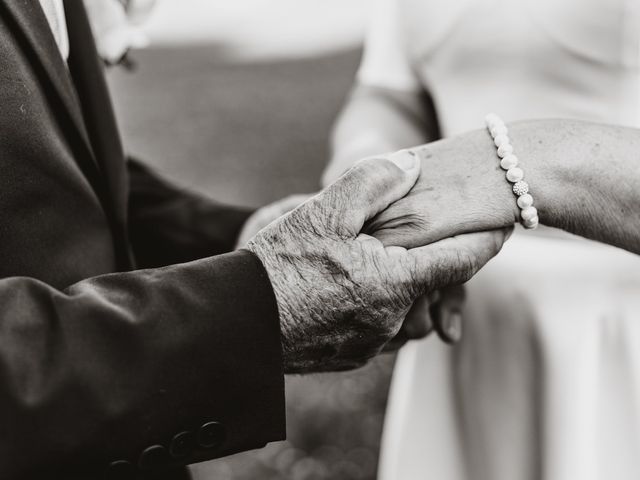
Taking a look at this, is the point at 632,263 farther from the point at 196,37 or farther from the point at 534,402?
the point at 196,37

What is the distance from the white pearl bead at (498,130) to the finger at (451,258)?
0.50 ft

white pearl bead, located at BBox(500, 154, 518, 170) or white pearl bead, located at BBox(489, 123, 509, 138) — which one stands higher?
white pearl bead, located at BBox(489, 123, 509, 138)

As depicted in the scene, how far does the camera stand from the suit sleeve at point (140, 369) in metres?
0.86

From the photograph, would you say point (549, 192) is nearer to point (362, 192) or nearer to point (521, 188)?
point (521, 188)

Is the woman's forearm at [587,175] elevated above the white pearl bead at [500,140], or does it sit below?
below

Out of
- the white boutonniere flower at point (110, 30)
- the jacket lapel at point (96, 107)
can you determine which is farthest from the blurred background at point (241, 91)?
the jacket lapel at point (96, 107)

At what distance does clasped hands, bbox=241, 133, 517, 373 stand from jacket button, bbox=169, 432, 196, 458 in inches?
7.2

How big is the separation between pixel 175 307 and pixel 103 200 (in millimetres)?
375

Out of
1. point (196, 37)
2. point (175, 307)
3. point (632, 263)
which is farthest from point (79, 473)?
point (196, 37)

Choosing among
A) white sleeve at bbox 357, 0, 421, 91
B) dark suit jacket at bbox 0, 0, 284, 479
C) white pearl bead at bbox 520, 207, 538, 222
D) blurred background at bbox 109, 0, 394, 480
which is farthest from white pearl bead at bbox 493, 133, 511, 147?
blurred background at bbox 109, 0, 394, 480

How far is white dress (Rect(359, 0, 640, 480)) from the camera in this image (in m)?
1.27

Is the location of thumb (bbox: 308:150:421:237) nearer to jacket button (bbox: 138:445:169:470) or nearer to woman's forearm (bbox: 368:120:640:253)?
woman's forearm (bbox: 368:120:640:253)

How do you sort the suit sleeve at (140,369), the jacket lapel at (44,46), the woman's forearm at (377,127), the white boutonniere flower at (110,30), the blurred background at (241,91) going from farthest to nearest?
the blurred background at (241,91) → the woman's forearm at (377,127) → the white boutonniere flower at (110,30) → the jacket lapel at (44,46) → the suit sleeve at (140,369)

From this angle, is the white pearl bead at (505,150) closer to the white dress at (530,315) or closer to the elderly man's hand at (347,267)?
the elderly man's hand at (347,267)
